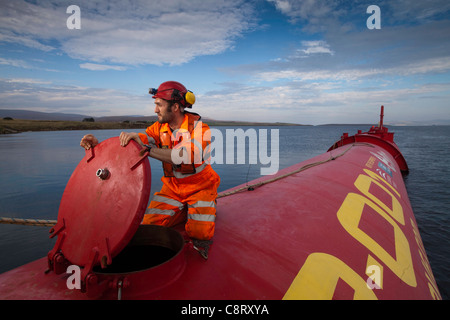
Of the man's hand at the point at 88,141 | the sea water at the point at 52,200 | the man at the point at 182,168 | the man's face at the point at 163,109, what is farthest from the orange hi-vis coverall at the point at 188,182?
the sea water at the point at 52,200

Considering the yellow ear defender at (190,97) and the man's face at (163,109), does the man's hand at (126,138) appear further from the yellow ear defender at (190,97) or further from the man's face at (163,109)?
the yellow ear defender at (190,97)

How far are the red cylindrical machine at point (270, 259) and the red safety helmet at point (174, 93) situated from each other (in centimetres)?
133

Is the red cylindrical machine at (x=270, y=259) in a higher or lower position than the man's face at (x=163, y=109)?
lower

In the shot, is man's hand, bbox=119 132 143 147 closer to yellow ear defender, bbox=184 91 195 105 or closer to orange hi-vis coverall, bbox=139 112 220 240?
orange hi-vis coverall, bbox=139 112 220 240

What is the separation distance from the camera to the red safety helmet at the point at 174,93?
2.49m

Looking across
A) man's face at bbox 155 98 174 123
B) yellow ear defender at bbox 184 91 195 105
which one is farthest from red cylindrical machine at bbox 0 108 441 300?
yellow ear defender at bbox 184 91 195 105

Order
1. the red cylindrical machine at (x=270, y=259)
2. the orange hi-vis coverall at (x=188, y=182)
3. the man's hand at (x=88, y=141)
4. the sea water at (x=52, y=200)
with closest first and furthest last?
the red cylindrical machine at (x=270, y=259)
the man's hand at (x=88, y=141)
the orange hi-vis coverall at (x=188, y=182)
the sea water at (x=52, y=200)

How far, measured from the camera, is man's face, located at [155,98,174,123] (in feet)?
8.35

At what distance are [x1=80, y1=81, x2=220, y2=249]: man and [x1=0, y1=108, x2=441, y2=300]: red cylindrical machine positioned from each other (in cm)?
22

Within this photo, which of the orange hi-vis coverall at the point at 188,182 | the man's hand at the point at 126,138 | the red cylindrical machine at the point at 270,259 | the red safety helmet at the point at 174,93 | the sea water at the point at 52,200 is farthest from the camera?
the sea water at the point at 52,200

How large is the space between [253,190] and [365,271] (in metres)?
1.89

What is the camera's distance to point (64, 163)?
12.1 meters

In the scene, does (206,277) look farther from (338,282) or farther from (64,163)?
(64,163)

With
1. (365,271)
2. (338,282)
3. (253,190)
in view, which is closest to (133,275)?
(338,282)
